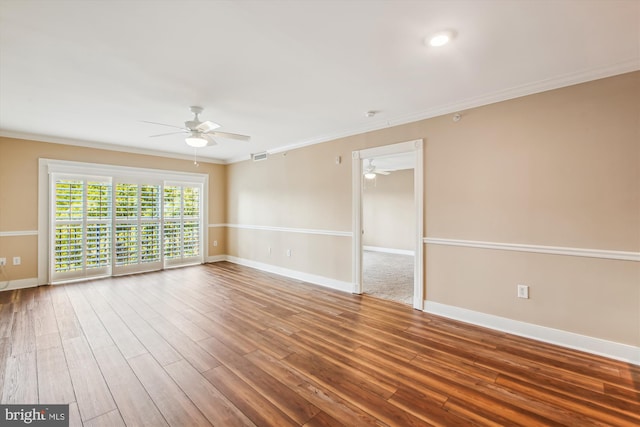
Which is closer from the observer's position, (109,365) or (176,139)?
(109,365)

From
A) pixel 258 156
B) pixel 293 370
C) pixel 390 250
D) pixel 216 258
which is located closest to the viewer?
pixel 293 370

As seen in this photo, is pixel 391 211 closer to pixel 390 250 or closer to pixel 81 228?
pixel 390 250

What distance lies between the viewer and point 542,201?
2799mm

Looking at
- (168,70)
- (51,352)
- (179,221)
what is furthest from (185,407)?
(179,221)

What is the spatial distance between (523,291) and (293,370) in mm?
2500

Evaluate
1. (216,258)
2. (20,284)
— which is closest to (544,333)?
(216,258)

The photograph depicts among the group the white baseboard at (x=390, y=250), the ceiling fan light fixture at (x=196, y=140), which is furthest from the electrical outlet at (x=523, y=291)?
the white baseboard at (x=390, y=250)

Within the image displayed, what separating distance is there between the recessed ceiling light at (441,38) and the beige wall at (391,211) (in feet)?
20.7

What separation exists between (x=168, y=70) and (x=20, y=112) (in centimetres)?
267

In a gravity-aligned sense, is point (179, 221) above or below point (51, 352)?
above

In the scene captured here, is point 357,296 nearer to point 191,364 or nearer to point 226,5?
point 191,364

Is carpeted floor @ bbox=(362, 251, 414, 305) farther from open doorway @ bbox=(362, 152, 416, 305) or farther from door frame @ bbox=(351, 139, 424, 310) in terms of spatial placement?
door frame @ bbox=(351, 139, 424, 310)

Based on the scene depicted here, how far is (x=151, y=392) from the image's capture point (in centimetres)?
200

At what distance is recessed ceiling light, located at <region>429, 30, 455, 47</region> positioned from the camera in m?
2.00
